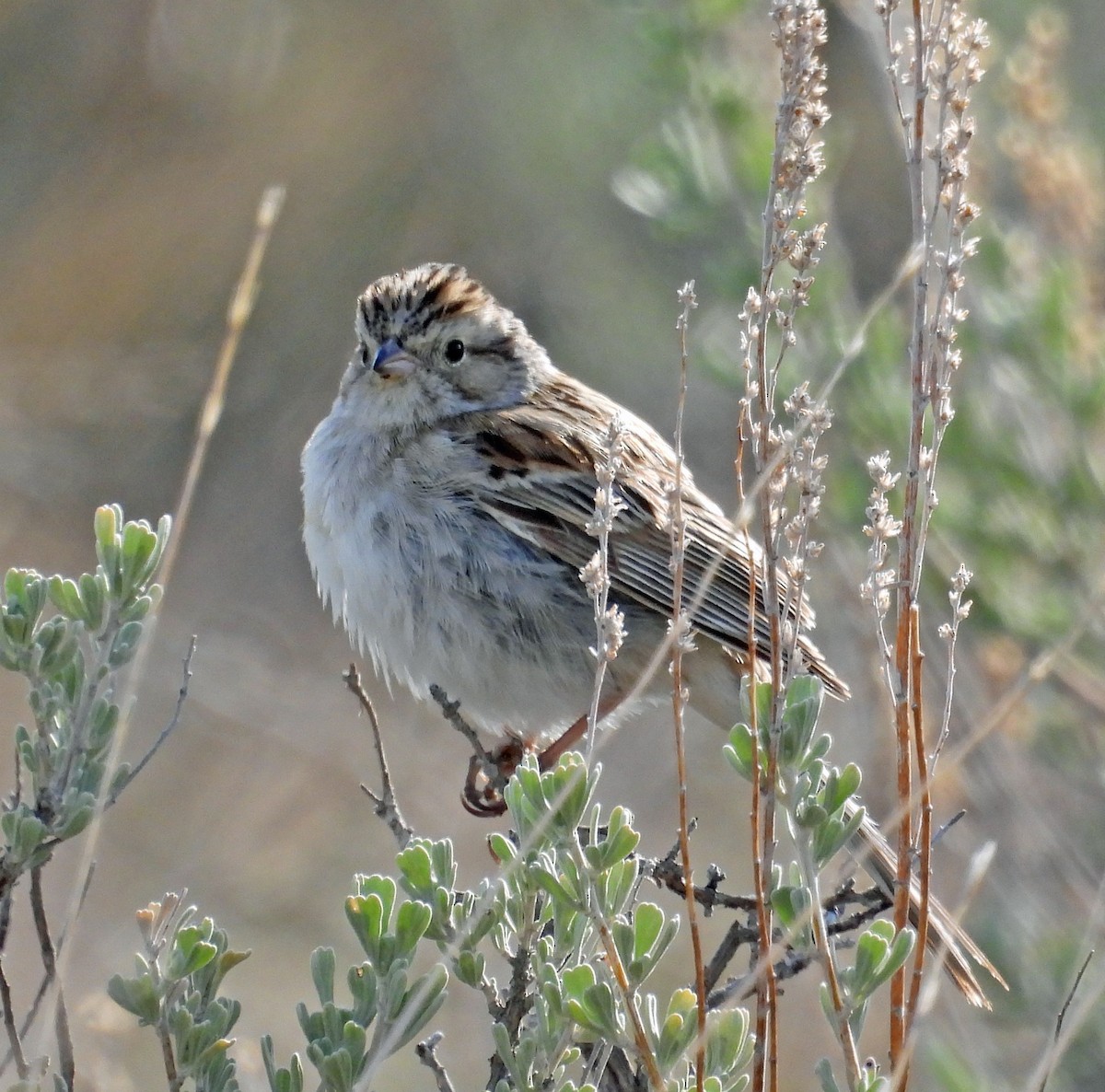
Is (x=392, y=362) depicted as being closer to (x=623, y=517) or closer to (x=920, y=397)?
(x=623, y=517)

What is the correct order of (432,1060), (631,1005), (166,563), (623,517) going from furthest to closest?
1. (623,517)
2. (166,563)
3. (432,1060)
4. (631,1005)

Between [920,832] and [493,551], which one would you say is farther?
[493,551]

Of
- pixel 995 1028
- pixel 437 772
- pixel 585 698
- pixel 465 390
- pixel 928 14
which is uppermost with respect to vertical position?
pixel 928 14

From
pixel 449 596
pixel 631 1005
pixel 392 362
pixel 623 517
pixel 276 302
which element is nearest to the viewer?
pixel 631 1005

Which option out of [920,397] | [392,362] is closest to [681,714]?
[920,397]

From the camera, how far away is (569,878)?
80.0 inches

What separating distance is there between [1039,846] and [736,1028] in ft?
8.29

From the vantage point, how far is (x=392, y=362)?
4.14 meters

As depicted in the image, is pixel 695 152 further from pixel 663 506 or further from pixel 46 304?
pixel 46 304

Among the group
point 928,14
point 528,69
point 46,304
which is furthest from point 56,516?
point 928,14

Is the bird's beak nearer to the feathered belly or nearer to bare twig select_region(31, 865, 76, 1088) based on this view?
the feathered belly

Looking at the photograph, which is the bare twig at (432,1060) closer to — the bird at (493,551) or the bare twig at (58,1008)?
the bare twig at (58,1008)

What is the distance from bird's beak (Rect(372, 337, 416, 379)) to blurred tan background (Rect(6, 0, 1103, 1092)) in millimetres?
1949

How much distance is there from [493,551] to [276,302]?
3950 millimetres
